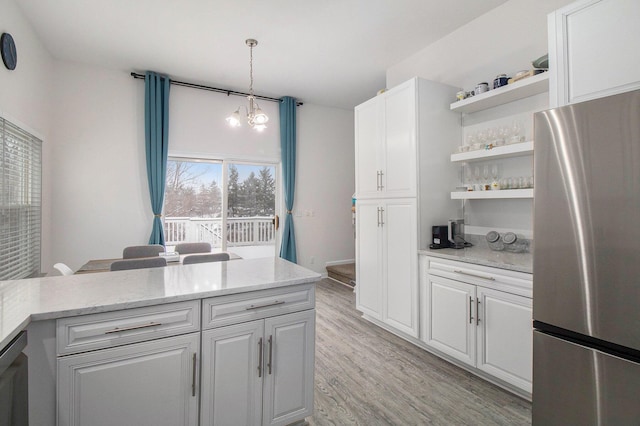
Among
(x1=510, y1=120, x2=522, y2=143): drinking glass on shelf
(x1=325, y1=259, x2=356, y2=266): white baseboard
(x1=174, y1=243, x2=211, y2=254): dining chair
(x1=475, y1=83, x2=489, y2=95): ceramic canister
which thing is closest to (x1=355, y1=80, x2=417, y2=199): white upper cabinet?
(x1=475, y1=83, x2=489, y2=95): ceramic canister

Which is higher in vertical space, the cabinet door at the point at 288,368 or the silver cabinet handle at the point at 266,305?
the silver cabinet handle at the point at 266,305

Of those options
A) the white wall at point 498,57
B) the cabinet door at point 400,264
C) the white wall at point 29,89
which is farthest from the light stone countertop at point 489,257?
the white wall at point 29,89

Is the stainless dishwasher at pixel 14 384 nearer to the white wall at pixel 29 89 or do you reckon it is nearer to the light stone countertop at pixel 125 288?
the light stone countertop at pixel 125 288

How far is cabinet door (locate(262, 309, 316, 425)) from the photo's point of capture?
5.26 ft

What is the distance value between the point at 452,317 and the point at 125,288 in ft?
7.28

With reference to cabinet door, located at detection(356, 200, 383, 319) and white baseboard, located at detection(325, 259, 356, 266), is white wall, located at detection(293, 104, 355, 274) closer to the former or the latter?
white baseboard, located at detection(325, 259, 356, 266)

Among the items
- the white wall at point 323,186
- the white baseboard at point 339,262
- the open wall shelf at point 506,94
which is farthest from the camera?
the white baseboard at point 339,262

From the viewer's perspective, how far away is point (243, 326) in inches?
60.9

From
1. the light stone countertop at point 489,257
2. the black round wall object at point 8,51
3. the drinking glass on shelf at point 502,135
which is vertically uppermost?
the black round wall object at point 8,51

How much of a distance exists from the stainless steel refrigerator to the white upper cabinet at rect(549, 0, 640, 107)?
330mm

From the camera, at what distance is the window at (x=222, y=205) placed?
4633 millimetres

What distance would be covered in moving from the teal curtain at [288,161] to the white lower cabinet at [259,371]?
3.48 metres

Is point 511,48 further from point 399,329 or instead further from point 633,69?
point 399,329

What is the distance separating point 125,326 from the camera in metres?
1.30
